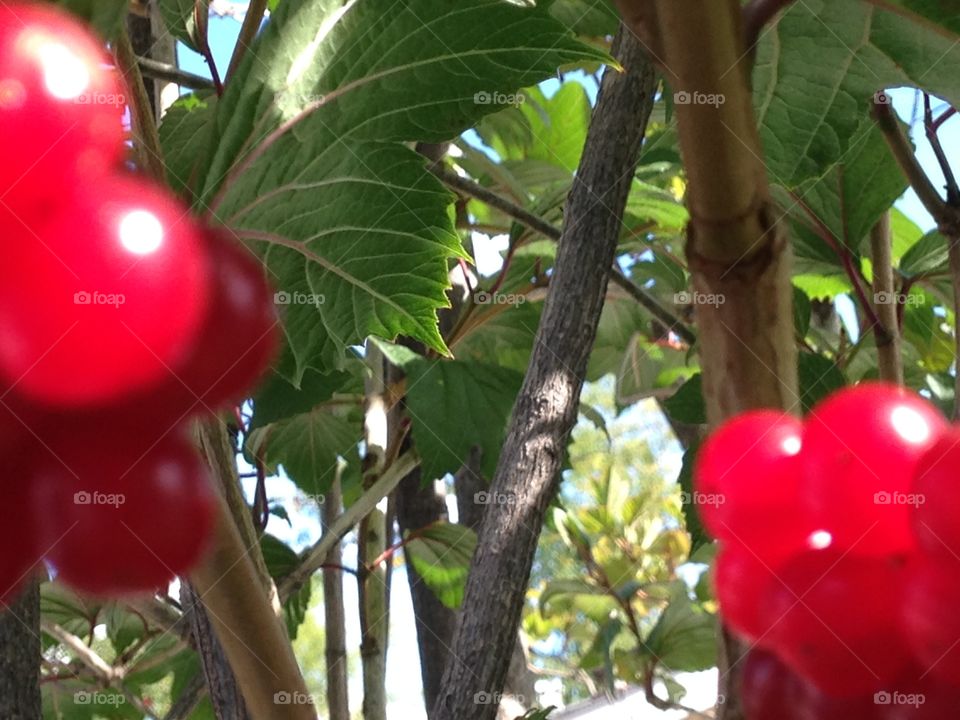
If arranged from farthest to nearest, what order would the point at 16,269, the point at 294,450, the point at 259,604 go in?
the point at 294,450
the point at 259,604
the point at 16,269

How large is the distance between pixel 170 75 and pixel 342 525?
0.26 m

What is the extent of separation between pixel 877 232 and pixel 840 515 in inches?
14.3

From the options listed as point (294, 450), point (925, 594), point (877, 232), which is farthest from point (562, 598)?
point (925, 594)

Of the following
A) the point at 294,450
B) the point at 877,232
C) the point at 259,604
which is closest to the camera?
the point at 259,604

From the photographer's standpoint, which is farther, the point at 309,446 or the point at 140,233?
the point at 309,446

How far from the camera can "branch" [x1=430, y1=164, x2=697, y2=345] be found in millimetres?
661

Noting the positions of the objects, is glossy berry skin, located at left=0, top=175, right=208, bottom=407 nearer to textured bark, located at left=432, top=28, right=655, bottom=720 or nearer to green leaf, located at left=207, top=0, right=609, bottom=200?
green leaf, located at left=207, top=0, right=609, bottom=200

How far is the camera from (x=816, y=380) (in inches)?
22.5

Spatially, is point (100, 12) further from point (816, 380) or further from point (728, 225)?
point (816, 380)

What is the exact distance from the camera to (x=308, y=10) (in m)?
0.34

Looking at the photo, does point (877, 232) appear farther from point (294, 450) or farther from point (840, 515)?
point (294, 450)

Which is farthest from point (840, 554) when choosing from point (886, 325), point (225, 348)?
point (886, 325)

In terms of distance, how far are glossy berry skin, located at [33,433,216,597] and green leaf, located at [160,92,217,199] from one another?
177 mm

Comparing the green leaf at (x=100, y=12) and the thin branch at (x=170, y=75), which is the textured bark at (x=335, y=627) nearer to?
the thin branch at (x=170, y=75)
